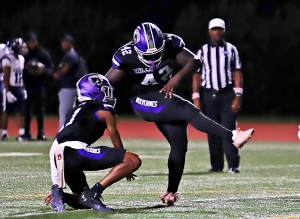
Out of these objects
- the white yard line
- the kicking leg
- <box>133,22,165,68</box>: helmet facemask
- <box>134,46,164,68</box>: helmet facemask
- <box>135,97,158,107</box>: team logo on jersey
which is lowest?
the white yard line

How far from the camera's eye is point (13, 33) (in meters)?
24.2

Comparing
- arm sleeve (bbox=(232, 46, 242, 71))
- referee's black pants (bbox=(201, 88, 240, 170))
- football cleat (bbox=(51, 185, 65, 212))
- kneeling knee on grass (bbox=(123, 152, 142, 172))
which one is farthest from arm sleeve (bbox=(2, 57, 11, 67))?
kneeling knee on grass (bbox=(123, 152, 142, 172))

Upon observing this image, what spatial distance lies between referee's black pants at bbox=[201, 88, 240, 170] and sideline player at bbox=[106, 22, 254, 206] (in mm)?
3292

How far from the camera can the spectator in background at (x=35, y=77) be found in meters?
15.0

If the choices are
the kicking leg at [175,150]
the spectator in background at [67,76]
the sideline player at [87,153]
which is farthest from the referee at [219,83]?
the spectator in background at [67,76]

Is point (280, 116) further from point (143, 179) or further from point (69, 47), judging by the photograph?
point (143, 179)

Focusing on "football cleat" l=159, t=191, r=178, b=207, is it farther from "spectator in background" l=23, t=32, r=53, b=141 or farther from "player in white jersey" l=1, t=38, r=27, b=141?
"spectator in background" l=23, t=32, r=53, b=141

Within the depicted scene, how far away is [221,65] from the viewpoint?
10297 mm

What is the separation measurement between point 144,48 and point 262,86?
56.4 feet

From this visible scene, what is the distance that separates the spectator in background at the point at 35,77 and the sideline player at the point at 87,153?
868 centimetres

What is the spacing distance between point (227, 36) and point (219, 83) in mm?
12961

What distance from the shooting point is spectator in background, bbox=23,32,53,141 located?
591 inches

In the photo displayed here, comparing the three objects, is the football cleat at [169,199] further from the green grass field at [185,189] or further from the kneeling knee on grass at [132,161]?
the kneeling knee on grass at [132,161]

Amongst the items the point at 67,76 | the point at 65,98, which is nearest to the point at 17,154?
the point at 65,98
